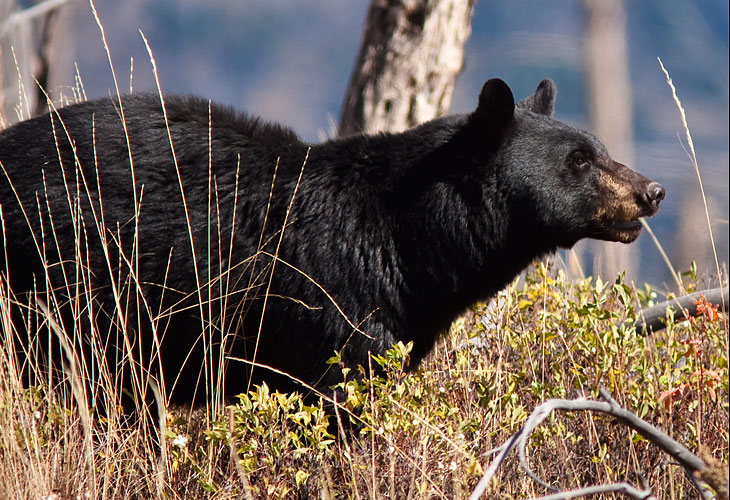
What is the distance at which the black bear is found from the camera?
148 inches

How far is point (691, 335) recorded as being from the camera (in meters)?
4.07

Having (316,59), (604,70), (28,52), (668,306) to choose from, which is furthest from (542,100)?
(316,59)

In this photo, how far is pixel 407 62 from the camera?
21.8 ft

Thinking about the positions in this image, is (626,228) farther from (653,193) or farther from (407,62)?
(407,62)

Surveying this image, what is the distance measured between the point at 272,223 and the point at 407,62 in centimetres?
315

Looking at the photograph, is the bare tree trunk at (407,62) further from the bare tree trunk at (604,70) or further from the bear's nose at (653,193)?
the bare tree trunk at (604,70)

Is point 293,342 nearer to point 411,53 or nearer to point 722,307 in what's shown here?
point 722,307

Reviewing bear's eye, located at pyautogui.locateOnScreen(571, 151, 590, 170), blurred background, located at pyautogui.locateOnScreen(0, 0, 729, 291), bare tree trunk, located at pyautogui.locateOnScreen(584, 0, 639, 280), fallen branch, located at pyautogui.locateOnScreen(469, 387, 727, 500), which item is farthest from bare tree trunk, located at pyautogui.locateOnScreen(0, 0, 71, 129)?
blurred background, located at pyautogui.locateOnScreen(0, 0, 729, 291)

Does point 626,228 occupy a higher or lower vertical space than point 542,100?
lower

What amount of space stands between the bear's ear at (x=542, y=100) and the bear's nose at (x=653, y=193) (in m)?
0.75

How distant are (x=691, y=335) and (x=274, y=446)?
205cm

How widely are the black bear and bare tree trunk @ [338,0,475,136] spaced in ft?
8.52

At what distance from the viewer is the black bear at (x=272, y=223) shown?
148 inches

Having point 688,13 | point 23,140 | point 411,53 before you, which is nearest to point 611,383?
point 23,140
